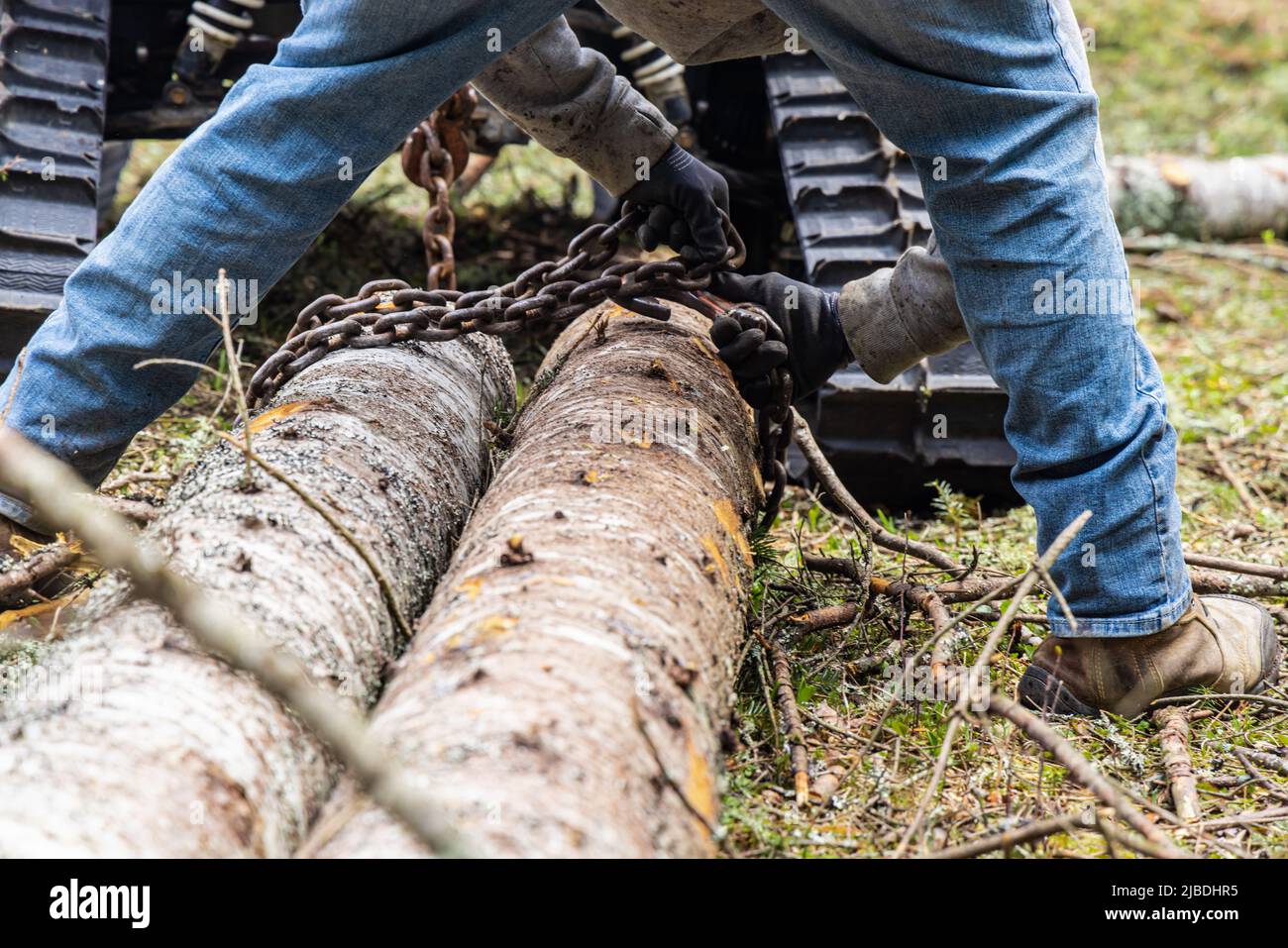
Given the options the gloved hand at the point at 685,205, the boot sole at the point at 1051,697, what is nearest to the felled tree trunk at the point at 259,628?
the gloved hand at the point at 685,205

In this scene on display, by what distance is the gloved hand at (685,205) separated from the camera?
2.57 metres

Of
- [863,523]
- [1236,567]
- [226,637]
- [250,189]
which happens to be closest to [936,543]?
[863,523]

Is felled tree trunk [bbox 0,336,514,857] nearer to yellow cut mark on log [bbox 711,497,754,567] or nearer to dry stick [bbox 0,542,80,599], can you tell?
dry stick [bbox 0,542,80,599]

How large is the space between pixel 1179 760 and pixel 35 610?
1.97 metres

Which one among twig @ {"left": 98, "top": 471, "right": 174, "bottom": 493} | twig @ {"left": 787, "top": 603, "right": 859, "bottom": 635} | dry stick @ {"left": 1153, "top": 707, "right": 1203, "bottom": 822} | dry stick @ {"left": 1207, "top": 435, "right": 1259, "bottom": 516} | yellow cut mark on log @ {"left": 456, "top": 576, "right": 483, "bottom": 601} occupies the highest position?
yellow cut mark on log @ {"left": 456, "top": 576, "right": 483, "bottom": 601}

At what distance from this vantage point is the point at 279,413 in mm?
2203

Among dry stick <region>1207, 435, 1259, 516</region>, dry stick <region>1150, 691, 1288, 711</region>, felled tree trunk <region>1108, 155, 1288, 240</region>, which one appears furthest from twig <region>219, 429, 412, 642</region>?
felled tree trunk <region>1108, 155, 1288, 240</region>

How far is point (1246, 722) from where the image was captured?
2.30 metres

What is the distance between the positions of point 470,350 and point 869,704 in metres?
1.18

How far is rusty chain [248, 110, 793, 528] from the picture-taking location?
2.40 meters

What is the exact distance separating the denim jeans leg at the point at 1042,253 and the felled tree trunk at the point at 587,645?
559 mm

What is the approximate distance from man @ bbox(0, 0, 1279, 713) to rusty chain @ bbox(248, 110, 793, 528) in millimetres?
255

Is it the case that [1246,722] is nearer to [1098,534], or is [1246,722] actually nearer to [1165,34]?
[1098,534]

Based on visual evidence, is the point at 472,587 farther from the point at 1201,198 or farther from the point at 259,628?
the point at 1201,198
